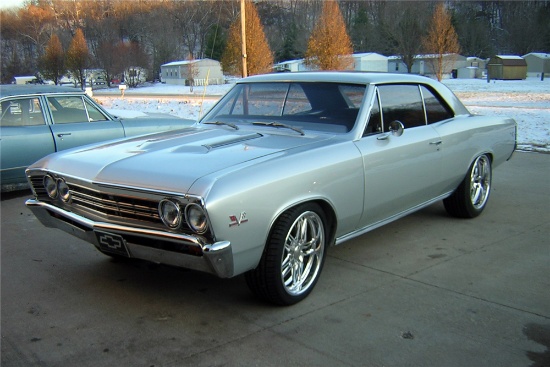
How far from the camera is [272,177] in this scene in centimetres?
334

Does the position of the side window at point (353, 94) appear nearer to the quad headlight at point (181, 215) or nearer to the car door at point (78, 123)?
the quad headlight at point (181, 215)

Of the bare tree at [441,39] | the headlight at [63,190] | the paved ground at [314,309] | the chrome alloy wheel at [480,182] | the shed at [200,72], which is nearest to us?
the paved ground at [314,309]

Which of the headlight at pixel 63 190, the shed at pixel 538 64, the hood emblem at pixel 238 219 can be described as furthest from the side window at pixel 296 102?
the shed at pixel 538 64

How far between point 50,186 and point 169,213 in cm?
129

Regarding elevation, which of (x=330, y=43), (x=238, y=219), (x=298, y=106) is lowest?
(x=238, y=219)

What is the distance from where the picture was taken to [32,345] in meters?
3.15

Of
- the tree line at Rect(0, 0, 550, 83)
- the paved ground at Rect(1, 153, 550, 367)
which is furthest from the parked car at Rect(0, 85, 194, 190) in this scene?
the tree line at Rect(0, 0, 550, 83)

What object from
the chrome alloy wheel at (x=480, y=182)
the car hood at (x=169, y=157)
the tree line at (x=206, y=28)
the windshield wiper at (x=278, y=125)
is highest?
the tree line at (x=206, y=28)

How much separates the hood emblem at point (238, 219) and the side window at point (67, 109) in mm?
5194

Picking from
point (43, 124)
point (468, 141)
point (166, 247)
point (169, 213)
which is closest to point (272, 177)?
point (169, 213)

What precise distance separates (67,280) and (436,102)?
375 centimetres

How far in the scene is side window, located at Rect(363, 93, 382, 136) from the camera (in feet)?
14.1

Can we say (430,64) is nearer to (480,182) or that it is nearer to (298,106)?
(480,182)

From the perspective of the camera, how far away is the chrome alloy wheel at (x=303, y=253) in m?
3.61
